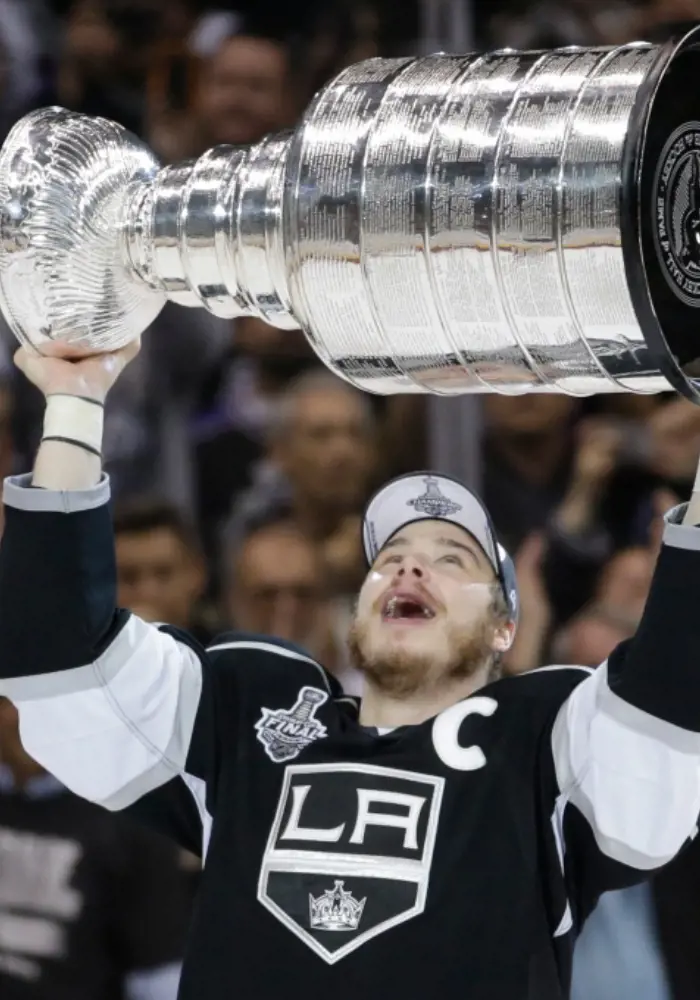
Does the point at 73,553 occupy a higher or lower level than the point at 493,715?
higher

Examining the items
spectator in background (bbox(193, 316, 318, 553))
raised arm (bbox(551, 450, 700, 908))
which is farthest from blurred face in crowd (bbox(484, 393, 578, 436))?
raised arm (bbox(551, 450, 700, 908))

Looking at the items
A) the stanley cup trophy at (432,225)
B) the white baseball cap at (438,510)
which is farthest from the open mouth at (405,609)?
the stanley cup trophy at (432,225)

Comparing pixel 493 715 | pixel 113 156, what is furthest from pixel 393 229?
pixel 493 715

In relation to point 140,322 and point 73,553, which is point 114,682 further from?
point 140,322

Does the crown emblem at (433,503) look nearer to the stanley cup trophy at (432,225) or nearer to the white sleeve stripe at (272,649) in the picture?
the white sleeve stripe at (272,649)

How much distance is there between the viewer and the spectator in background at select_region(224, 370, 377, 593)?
2.71 meters

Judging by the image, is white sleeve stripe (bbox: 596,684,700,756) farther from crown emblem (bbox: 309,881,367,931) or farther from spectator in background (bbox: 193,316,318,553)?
spectator in background (bbox: 193,316,318,553)

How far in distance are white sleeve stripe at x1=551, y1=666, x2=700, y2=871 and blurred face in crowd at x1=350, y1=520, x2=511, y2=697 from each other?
22 centimetres

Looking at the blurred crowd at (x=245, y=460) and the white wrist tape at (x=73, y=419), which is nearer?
the white wrist tape at (x=73, y=419)

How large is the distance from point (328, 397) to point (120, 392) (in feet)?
1.17

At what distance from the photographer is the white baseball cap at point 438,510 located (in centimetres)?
181

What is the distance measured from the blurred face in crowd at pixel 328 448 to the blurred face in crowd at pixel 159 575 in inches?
8.9

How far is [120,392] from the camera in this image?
278 centimetres

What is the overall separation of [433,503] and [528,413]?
34.9 inches
